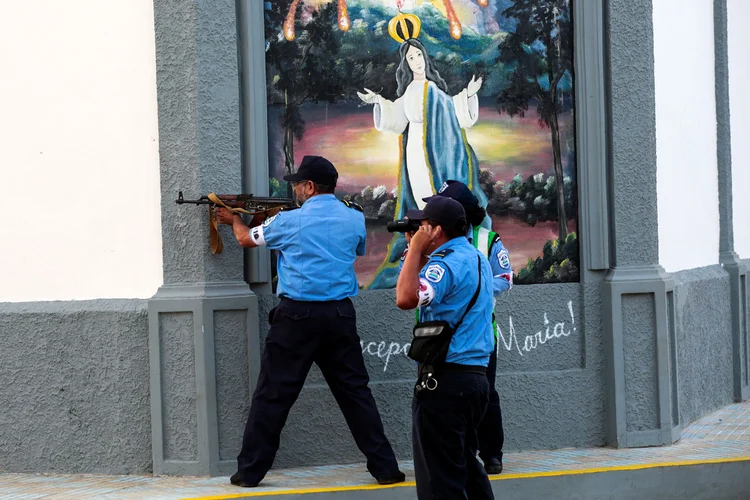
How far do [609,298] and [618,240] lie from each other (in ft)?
1.39

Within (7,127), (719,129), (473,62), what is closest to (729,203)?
(719,129)

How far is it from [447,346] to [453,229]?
0.57m

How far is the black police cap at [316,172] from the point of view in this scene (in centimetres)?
661

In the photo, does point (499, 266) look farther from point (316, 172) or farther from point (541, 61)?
point (541, 61)

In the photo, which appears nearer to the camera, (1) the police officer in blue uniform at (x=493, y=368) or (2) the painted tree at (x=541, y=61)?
(1) the police officer in blue uniform at (x=493, y=368)

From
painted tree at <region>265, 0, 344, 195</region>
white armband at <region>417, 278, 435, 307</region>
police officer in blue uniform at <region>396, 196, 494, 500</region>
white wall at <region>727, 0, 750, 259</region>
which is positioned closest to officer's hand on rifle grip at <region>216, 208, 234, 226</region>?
painted tree at <region>265, 0, 344, 195</region>

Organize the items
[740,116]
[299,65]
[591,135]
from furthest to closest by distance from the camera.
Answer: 1. [740,116]
2. [591,135]
3. [299,65]

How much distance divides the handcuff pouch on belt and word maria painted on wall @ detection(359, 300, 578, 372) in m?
2.26

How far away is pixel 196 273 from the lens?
6.88 metres

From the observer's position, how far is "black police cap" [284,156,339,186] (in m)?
6.61

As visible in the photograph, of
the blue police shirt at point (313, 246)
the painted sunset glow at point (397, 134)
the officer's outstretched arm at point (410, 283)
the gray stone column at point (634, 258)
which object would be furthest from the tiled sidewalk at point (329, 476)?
the officer's outstretched arm at point (410, 283)

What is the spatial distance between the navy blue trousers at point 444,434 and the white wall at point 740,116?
6.12 meters

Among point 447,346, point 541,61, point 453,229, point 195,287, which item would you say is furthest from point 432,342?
point 541,61

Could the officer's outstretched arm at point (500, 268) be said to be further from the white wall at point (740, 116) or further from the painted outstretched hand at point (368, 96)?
the white wall at point (740, 116)
